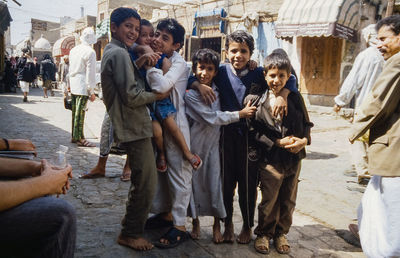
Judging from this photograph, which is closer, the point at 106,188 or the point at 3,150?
the point at 3,150

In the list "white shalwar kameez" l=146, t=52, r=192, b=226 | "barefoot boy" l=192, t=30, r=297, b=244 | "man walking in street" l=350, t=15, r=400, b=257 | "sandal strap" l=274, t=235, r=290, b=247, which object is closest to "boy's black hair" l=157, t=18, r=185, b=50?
"white shalwar kameez" l=146, t=52, r=192, b=226

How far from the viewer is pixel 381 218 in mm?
2191

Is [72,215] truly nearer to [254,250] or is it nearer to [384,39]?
[254,250]

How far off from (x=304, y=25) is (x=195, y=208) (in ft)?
33.4

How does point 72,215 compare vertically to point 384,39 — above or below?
below

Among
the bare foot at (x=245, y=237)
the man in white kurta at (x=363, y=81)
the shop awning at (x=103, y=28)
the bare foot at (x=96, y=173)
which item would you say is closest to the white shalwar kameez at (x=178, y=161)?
the bare foot at (x=245, y=237)

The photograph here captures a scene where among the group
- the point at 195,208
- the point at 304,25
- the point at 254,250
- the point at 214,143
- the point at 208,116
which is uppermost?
the point at 304,25

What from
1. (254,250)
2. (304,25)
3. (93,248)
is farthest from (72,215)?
(304,25)

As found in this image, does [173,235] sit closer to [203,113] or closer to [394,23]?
[203,113]

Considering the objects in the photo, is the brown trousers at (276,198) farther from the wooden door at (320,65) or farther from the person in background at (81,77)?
the wooden door at (320,65)

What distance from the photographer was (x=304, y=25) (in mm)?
11227

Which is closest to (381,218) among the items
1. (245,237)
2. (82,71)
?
(245,237)

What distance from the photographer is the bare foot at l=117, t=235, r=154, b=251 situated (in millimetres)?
2494

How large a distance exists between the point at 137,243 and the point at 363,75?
Result: 12.2 feet
